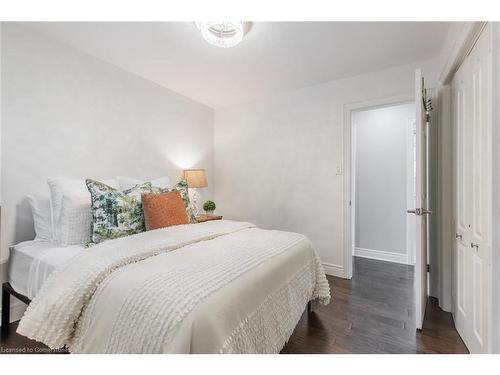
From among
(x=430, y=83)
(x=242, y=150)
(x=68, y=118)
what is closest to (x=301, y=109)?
(x=242, y=150)

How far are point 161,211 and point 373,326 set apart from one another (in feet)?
6.22

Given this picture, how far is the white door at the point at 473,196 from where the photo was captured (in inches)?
51.3

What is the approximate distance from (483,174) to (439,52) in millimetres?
1627

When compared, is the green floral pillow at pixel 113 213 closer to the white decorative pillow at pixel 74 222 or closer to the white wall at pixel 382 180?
the white decorative pillow at pixel 74 222

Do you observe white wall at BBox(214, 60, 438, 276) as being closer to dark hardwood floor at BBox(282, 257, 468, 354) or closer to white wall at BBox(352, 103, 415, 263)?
dark hardwood floor at BBox(282, 257, 468, 354)

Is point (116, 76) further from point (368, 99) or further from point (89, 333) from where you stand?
point (368, 99)

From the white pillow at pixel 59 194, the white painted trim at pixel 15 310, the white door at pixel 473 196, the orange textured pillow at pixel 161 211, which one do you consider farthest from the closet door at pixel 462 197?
the white painted trim at pixel 15 310

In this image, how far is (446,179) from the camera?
82.3 inches

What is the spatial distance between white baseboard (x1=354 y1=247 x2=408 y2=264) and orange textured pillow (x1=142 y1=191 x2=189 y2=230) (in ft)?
9.45

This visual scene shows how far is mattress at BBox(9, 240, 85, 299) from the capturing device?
1537mm

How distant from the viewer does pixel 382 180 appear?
362cm

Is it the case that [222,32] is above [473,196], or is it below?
above

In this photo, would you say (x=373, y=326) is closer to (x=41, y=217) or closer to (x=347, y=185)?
(x=347, y=185)

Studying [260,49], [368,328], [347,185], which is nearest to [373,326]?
[368,328]
